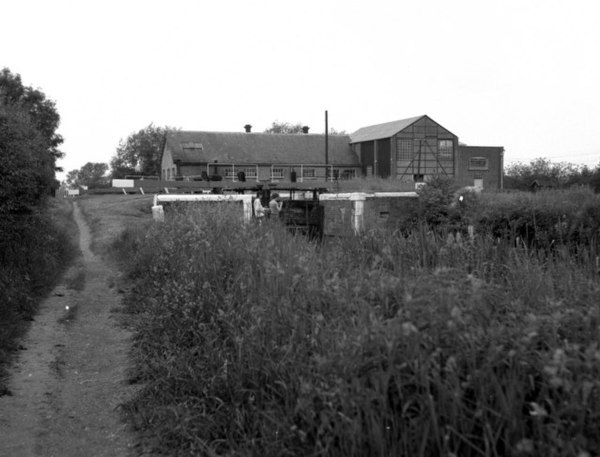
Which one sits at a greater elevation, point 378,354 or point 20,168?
point 20,168

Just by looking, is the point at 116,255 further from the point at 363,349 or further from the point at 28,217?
the point at 363,349

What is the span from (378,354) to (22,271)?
9400 millimetres

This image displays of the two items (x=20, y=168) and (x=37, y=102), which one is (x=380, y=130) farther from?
(x=20, y=168)

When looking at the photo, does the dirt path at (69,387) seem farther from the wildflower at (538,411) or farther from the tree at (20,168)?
the wildflower at (538,411)

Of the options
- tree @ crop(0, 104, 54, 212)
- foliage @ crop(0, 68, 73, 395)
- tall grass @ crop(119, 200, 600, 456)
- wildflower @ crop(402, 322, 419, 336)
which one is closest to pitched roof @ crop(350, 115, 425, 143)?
foliage @ crop(0, 68, 73, 395)

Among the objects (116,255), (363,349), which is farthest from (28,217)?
(363,349)

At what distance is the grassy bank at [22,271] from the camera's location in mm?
8470

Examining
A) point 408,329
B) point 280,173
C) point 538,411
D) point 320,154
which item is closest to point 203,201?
point 408,329

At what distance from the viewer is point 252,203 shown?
1525 centimetres

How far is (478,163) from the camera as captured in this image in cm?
7562

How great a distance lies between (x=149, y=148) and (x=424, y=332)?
105882 millimetres

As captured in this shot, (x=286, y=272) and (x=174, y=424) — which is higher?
(x=286, y=272)

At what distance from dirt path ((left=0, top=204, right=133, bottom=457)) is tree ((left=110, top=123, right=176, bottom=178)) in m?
93.7

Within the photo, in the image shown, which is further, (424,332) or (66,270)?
(66,270)
